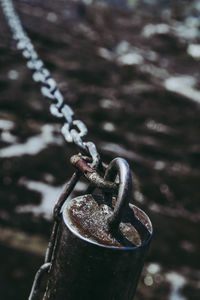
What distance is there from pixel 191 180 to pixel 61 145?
0.99 metres

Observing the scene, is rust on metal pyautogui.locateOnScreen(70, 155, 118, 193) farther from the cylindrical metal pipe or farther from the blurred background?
the blurred background

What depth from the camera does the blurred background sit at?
206 cm

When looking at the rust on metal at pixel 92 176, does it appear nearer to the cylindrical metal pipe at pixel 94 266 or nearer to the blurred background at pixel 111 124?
the cylindrical metal pipe at pixel 94 266

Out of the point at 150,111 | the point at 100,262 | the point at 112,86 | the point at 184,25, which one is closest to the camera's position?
the point at 100,262

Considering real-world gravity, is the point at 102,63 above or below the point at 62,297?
below

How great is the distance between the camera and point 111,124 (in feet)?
A: 9.47

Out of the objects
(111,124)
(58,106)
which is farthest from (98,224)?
(111,124)

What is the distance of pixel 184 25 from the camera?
446 cm

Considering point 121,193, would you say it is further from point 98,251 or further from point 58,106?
point 58,106

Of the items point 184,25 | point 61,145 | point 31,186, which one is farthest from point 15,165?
point 184,25

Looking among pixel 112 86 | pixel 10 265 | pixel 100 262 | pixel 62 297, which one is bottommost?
pixel 10 265

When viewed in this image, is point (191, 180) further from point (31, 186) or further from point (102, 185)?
point (102, 185)

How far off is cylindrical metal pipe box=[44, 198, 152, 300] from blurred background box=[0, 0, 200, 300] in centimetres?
141

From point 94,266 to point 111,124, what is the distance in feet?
7.76
